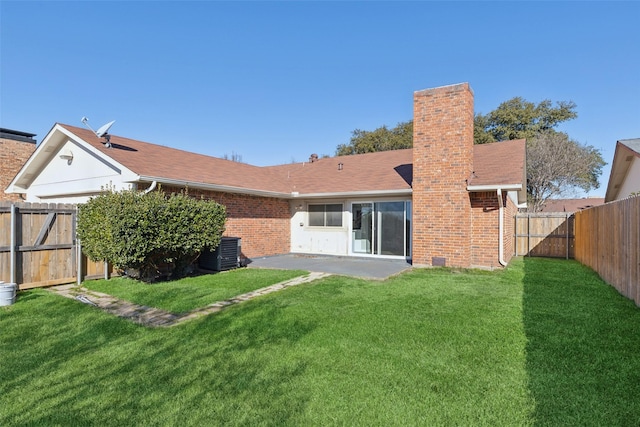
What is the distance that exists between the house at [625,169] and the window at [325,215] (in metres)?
11.3

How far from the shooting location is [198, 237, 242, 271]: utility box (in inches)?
380

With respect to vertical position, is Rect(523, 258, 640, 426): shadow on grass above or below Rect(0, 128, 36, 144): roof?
below

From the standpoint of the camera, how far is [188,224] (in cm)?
817

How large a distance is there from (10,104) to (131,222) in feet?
35.8

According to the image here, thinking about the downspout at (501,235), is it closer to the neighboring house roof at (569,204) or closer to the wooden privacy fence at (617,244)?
the wooden privacy fence at (617,244)

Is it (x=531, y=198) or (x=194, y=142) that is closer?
(x=194, y=142)

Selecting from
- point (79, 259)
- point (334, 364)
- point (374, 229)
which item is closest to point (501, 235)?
point (374, 229)

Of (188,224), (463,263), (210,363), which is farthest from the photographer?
(463,263)

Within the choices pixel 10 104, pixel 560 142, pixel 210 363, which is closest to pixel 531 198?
pixel 560 142

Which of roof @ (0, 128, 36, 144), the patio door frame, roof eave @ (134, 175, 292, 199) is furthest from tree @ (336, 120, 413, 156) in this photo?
roof @ (0, 128, 36, 144)

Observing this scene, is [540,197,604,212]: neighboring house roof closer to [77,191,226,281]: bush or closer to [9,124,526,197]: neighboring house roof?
[9,124,526,197]: neighboring house roof

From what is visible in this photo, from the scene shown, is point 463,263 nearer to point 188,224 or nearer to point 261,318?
point 261,318

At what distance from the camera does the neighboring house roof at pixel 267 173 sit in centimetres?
969

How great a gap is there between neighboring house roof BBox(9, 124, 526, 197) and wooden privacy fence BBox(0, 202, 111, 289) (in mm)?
1931
